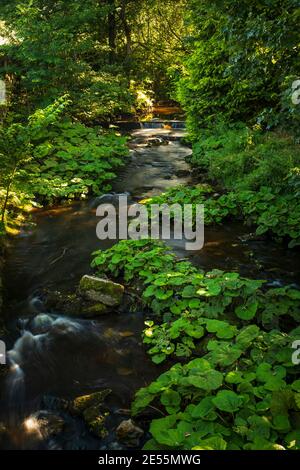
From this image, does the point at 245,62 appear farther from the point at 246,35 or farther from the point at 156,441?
the point at 156,441

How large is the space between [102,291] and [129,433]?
241cm

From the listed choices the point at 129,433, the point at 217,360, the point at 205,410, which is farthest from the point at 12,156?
the point at 205,410

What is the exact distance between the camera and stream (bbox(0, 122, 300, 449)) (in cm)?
423

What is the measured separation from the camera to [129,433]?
386 centimetres

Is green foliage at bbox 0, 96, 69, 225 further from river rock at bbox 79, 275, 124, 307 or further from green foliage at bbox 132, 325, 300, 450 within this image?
green foliage at bbox 132, 325, 300, 450

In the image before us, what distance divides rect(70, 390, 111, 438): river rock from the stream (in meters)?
0.07

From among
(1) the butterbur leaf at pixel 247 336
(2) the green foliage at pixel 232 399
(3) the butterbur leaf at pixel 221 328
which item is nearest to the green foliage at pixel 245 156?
(3) the butterbur leaf at pixel 221 328

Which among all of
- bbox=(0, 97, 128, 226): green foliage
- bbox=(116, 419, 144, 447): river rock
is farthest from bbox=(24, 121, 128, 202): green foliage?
bbox=(116, 419, 144, 447): river rock

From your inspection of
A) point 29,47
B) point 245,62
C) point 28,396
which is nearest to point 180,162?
point 29,47

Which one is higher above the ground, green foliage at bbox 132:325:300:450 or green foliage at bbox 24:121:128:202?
green foliage at bbox 24:121:128:202

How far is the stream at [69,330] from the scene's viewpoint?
13.9ft

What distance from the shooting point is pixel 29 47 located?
12.8 meters

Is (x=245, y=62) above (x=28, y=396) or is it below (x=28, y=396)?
above

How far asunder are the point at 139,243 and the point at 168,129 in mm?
14461
